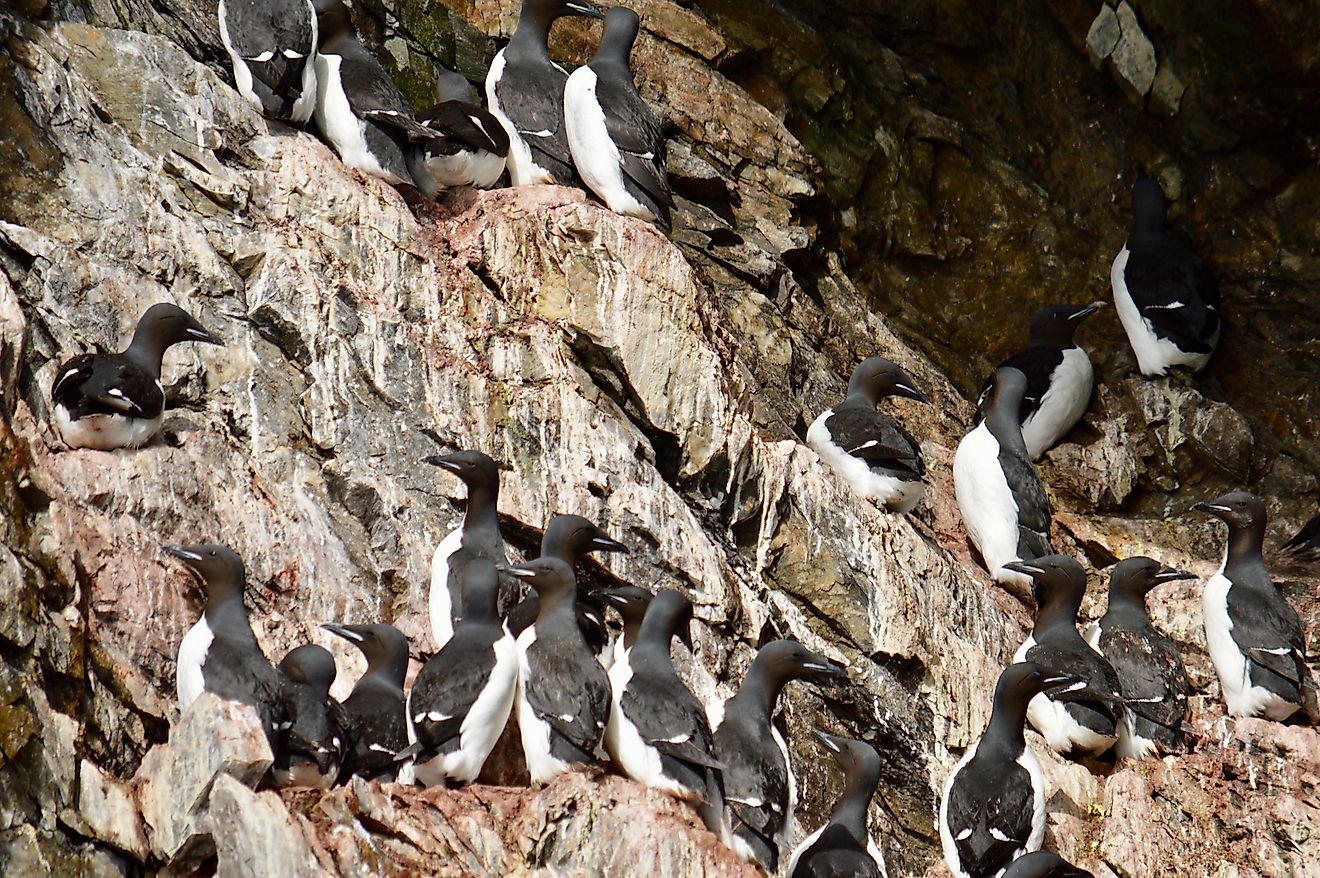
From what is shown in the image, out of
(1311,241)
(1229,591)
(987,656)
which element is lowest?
(987,656)

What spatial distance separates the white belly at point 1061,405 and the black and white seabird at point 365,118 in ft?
14.3

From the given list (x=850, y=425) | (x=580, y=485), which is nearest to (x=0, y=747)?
(x=580, y=485)

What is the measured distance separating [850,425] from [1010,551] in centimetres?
125

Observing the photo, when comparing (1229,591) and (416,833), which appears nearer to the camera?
(416,833)

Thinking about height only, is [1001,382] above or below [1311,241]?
below

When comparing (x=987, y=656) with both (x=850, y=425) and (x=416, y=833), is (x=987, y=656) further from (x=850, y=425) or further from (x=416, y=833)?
(x=416, y=833)

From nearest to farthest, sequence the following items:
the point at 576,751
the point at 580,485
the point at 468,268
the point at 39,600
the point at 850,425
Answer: the point at 39,600, the point at 576,751, the point at 580,485, the point at 468,268, the point at 850,425

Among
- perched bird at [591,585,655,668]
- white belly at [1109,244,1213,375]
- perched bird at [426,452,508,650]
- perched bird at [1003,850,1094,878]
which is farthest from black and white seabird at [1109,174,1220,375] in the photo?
perched bird at [426,452,508,650]

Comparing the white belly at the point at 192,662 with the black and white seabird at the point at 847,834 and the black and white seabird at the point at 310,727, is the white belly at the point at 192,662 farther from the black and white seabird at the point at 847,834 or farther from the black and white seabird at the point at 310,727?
the black and white seabird at the point at 847,834

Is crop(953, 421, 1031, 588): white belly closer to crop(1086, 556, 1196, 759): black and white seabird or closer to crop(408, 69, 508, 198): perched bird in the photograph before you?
crop(1086, 556, 1196, 759): black and white seabird

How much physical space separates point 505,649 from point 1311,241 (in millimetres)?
7132

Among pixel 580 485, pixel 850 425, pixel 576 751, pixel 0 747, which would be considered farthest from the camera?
pixel 850 425

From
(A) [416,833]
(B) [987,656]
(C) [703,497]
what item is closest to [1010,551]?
(B) [987,656]

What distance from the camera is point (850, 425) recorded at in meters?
10.7
